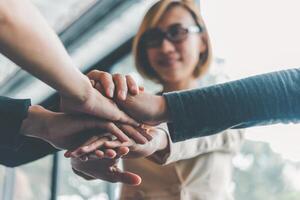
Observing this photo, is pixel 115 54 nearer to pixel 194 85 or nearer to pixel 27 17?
pixel 194 85

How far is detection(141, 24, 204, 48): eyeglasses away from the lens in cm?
167

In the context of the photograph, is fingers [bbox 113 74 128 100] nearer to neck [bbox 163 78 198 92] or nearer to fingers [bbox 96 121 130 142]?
fingers [bbox 96 121 130 142]

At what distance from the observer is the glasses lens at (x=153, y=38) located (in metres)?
1.68

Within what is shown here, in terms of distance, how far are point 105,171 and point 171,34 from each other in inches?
22.2

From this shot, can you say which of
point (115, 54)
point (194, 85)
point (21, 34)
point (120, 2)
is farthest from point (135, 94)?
point (115, 54)

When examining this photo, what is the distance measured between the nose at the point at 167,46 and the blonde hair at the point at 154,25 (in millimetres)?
79

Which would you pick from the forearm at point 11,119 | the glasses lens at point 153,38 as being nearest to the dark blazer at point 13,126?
the forearm at point 11,119

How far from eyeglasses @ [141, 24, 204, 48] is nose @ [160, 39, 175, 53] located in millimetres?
11

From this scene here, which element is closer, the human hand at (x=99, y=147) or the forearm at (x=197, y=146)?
the human hand at (x=99, y=147)

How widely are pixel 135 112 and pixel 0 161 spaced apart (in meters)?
0.41

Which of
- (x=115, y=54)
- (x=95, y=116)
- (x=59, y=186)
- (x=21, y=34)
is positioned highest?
(x=21, y=34)

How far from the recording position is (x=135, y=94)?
1.19 meters

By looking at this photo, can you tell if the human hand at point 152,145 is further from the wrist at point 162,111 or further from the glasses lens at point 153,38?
the glasses lens at point 153,38

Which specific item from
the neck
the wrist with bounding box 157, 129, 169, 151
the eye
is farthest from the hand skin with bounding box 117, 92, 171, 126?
the eye
